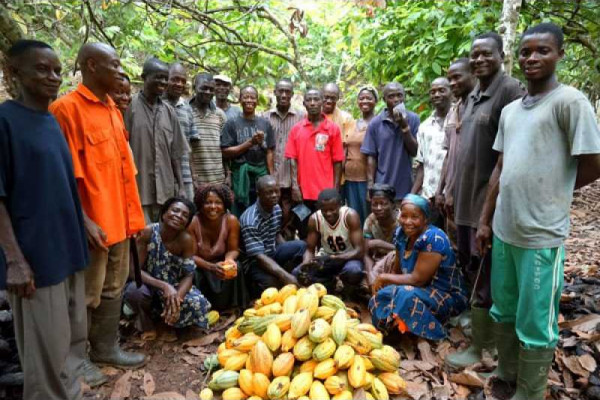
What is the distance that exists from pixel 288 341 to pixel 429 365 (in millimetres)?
1169

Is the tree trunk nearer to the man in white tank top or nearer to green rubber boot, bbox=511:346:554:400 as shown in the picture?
the man in white tank top

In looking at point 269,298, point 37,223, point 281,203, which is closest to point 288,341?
point 269,298

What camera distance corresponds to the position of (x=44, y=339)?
7.45 ft

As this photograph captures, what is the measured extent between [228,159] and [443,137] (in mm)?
2322

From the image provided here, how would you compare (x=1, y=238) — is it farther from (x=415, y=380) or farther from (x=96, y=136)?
(x=415, y=380)

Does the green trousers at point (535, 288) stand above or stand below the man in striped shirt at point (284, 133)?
below

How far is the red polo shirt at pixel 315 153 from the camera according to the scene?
5.01m

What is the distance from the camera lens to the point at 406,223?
136 inches

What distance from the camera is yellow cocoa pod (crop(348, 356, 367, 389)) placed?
2639 millimetres

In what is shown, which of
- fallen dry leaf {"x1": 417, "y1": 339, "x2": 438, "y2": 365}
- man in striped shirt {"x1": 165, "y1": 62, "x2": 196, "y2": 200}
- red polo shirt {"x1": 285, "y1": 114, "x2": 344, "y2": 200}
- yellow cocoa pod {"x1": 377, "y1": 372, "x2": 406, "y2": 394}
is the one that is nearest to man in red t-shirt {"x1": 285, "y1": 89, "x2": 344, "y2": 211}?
red polo shirt {"x1": 285, "y1": 114, "x2": 344, "y2": 200}

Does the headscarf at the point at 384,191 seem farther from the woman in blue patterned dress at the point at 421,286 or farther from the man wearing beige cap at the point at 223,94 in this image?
the man wearing beige cap at the point at 223,94

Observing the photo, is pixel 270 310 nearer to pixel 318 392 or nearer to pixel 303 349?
pixel 303 349

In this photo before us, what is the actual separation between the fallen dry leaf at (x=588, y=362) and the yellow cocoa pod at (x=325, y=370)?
5.98 feet

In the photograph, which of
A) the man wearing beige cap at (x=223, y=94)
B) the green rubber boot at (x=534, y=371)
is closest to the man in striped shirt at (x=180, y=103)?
the man wearing beige cap at (x=223, y=94)
